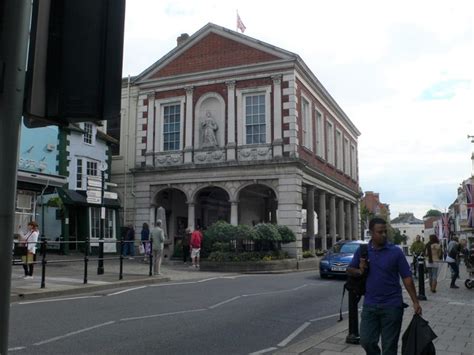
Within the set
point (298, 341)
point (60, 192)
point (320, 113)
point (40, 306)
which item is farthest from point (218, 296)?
point (320, 113)

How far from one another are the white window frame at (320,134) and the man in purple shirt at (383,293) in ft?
85.0

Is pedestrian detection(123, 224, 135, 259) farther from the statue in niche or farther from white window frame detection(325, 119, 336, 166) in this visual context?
white window frame detection(325, 119, 336, 166)

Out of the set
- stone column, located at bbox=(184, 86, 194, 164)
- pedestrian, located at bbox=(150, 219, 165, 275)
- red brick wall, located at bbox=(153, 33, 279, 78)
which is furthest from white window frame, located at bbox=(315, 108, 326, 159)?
pedestrian, located at bbox=(150, 219, 165, 275)

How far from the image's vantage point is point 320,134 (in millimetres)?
31938

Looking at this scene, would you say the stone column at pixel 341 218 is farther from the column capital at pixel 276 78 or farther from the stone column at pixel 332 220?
the column capital at pixel 276 78

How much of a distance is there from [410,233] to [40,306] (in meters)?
154

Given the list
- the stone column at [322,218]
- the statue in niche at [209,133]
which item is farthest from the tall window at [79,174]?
the stone column at [322,218]

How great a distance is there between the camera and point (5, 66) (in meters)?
A: 2.01

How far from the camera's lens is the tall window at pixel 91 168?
26697 millimetres

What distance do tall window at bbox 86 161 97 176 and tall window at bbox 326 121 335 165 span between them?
15230 millimetres

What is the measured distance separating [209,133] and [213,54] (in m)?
4.52

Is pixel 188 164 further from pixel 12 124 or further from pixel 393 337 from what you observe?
pixel 12 124

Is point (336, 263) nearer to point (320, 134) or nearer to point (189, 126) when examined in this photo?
point (189, 126)

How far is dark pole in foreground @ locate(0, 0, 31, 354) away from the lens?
6.45 feet
